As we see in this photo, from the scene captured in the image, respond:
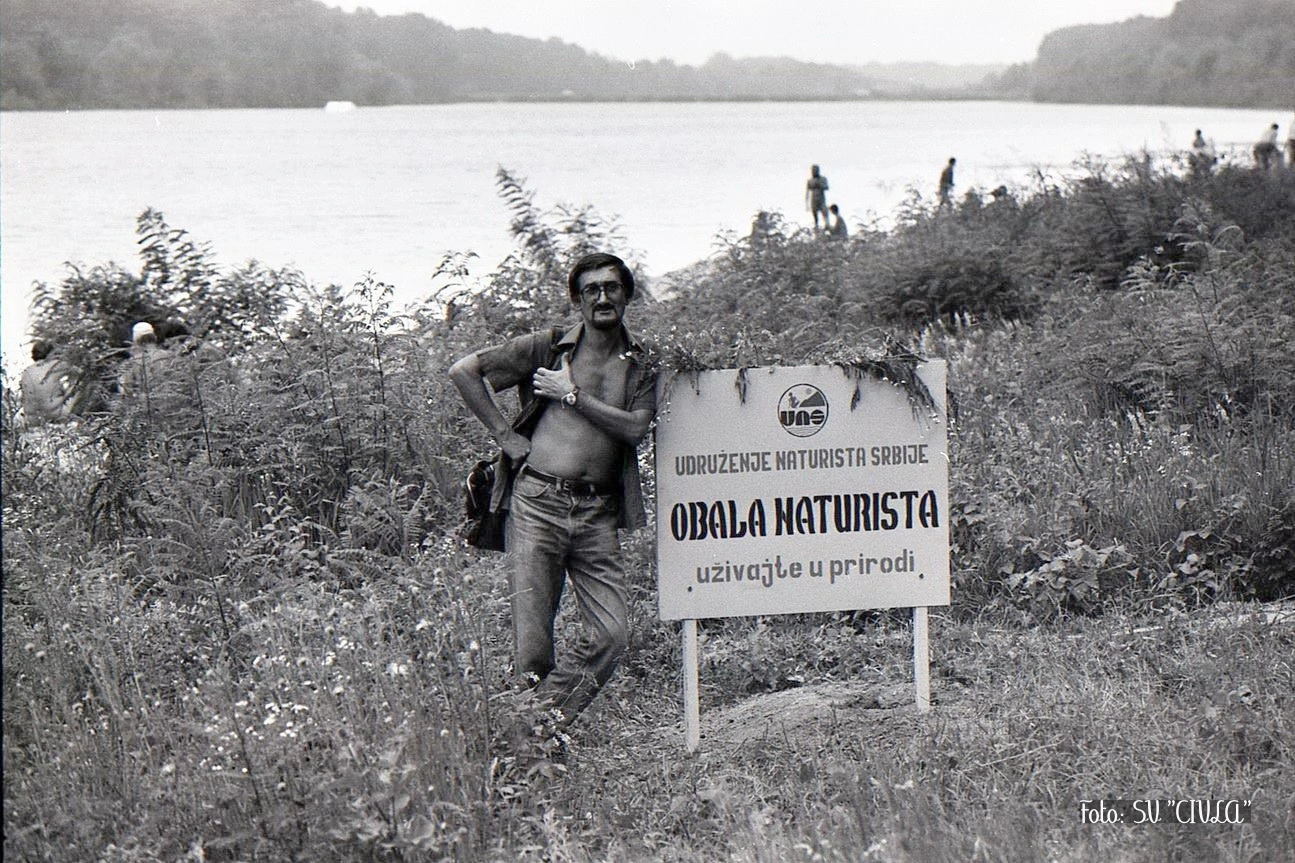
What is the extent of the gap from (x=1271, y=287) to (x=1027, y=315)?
4.12m

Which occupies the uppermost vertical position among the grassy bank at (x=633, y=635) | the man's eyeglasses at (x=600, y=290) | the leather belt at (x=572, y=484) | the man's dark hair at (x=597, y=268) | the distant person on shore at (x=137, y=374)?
the man's dark hair at (x=597, y=268)

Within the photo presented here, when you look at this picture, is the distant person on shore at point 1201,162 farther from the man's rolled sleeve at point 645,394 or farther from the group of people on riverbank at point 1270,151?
the man's rolled sleeve at point 645,394

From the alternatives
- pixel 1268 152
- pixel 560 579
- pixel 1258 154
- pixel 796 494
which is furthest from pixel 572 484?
pixel 1268 152

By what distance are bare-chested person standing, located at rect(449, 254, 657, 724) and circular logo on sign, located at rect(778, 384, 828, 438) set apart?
1.87 ft

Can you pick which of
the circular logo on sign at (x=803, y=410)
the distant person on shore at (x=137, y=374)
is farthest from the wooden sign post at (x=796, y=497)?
the distant person on shore at (x=137, y=374)

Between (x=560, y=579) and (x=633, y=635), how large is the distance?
1602 mm

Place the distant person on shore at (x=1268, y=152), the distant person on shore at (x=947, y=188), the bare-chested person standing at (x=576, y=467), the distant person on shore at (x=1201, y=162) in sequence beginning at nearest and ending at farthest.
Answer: the bare-chested person standing at (x=576, y=467)
the distant person on shore at (x=1201, y=162)
the distant person on shore at (x=1268, y=152)
the distant person on shore at (x=947, y=188)

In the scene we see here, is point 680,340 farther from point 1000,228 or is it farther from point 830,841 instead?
point 1000,228

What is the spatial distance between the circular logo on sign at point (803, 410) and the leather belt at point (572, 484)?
2.71ft

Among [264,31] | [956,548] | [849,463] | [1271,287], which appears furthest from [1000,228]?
[849,463]

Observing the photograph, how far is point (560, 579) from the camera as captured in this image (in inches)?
237

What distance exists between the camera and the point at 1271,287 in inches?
494

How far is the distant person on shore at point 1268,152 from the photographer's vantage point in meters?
23.9

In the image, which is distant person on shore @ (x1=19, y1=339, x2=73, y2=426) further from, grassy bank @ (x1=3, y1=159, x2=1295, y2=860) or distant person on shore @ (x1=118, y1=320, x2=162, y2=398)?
distant person on shore @ (x1=118, y1=320, x2=162, y2=398)
